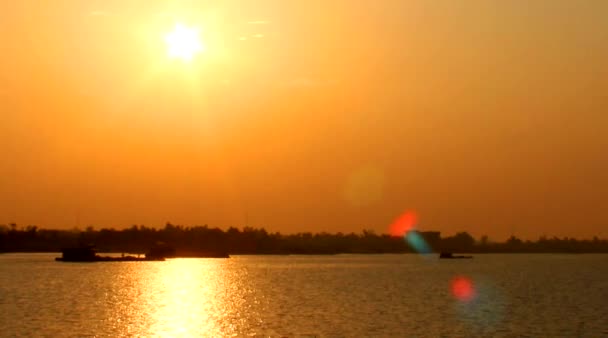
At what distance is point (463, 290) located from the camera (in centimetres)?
13650

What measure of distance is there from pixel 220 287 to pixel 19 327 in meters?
72.5

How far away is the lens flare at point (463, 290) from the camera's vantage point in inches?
4685

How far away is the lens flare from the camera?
118988 mm

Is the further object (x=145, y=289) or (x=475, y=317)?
(x=145, y=289)

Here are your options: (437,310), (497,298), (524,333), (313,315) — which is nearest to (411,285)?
(497,298)

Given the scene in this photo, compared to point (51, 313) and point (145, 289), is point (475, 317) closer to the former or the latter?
point (51, 313)

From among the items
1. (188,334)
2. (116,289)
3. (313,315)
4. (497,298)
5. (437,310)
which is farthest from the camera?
(116,289)

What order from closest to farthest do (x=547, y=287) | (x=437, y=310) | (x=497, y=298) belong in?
1. (x=437, y=310)
2. (x=497, y=298)
3. (x=547, y=287)

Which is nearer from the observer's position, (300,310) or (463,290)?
(300,310)

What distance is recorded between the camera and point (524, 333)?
247 feet

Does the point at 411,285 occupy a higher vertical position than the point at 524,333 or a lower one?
higher

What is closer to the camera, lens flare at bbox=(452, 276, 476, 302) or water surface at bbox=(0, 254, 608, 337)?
water surface at bbox=(0, 254, 608, 337)

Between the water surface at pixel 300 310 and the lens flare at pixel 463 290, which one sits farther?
the lens flare at pixel 463 290

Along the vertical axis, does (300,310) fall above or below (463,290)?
below
